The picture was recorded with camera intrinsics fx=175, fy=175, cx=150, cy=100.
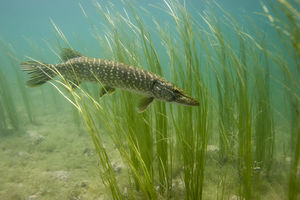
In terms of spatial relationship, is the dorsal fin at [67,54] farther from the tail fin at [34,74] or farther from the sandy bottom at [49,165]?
the sandy bottom at [49,165]

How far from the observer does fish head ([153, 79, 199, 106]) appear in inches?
85.7

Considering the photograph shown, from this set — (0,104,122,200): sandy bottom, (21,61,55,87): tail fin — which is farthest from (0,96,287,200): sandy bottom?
(21,61,55,87): tail fin

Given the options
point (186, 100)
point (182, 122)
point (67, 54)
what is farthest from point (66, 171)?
point (186, 100)

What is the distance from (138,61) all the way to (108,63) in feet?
1.69

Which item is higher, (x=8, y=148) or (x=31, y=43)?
(x=31, y=43)

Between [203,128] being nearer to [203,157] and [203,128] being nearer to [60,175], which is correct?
[203,157]

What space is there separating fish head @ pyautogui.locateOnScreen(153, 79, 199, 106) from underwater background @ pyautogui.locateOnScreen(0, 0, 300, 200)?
0.47 feet

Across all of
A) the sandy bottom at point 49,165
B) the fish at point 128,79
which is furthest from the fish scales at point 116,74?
the sandy bottom at point 49,165

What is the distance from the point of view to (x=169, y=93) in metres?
2.28

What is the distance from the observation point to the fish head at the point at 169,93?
85.7 inches

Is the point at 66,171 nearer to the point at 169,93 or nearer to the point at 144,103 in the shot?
the point at 144,103

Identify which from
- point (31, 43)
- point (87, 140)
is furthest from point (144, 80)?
point (31, 43)

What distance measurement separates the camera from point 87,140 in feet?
19.1

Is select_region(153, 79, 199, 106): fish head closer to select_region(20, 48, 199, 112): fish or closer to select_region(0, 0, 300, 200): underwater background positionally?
select_region(20, 48, 199, 112): fish
